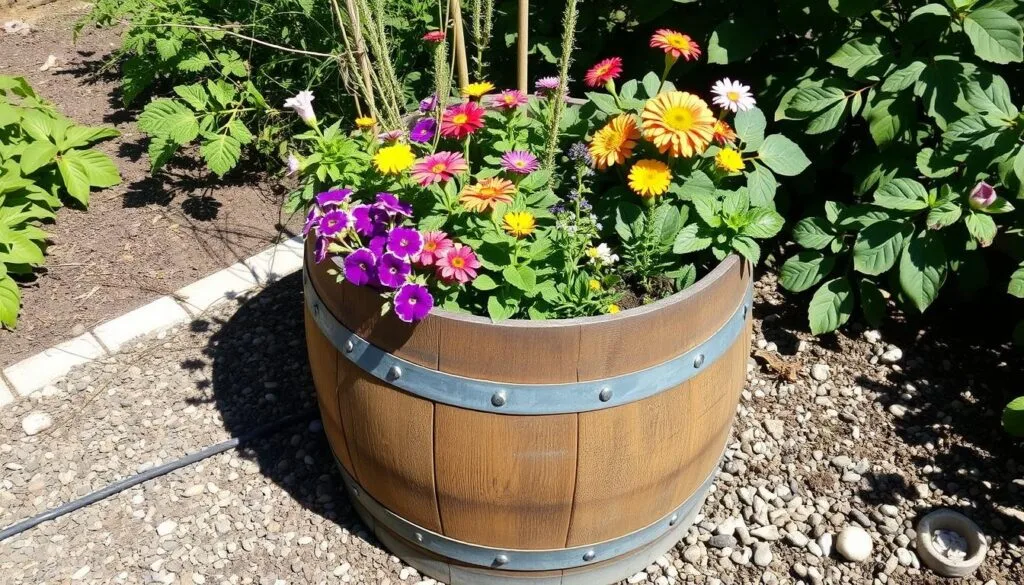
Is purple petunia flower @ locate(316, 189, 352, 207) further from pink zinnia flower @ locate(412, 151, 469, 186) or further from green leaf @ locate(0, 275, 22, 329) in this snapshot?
green leaf @ locate(0, 275, 22, 329)

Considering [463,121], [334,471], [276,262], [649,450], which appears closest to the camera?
[649,450]

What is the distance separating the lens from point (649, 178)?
1.79 m

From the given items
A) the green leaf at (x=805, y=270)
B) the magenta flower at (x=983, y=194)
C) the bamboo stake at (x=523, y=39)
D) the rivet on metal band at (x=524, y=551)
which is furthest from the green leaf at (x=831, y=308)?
the bamboo stake at (x=523, y=39)

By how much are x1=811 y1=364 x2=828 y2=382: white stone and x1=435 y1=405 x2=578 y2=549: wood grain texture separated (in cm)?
130

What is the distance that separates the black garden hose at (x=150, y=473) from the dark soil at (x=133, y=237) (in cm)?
77

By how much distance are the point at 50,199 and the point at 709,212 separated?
2.81m

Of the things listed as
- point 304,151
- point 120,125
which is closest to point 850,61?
point 304,151

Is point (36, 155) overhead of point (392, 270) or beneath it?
beneath

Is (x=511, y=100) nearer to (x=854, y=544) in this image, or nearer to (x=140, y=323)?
(x=854, y=544)

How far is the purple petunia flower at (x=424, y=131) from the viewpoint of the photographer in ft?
6.30

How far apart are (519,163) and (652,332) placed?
0.50 meters

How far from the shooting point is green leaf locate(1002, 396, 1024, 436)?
7.59 feet

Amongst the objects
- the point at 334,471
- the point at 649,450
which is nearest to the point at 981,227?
the point at 649,450

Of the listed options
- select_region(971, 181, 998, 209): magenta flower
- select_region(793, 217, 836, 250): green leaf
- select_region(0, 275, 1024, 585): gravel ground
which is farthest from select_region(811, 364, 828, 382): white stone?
select_region(971, 181, 998, 209): magenta flower
